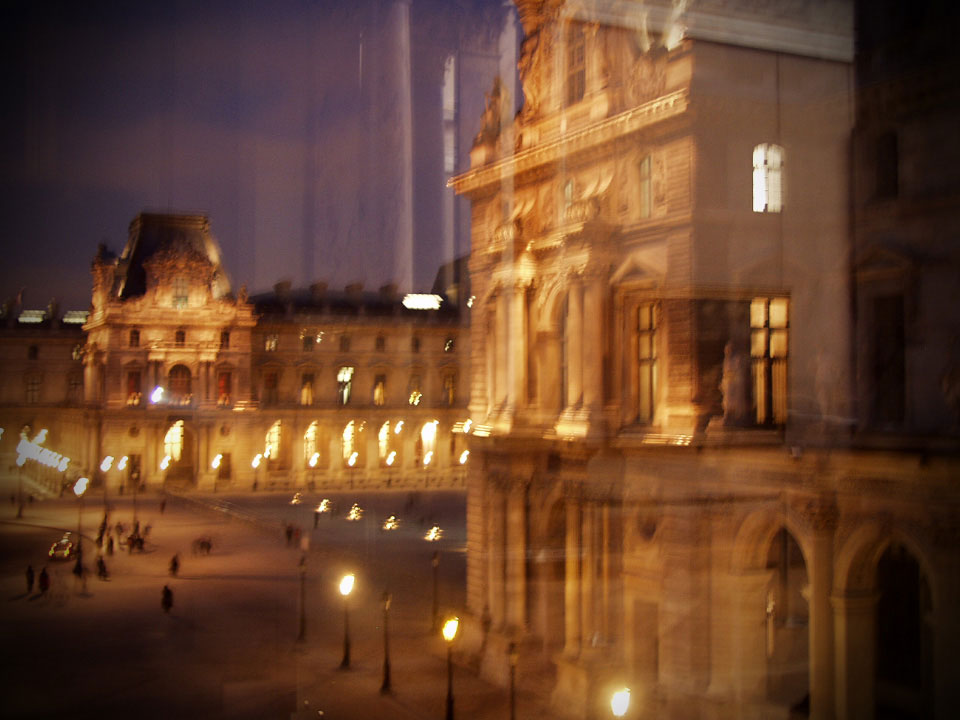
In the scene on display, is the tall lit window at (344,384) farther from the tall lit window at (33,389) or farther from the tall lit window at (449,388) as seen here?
the tall lit window at (33,389)

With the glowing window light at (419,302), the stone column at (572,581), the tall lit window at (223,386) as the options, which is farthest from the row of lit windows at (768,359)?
the tall lit window at (223,386)

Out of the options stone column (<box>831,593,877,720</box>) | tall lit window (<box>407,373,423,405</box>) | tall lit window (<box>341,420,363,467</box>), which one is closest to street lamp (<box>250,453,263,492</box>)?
tall lit window (<box>341,420,363,467</box>)

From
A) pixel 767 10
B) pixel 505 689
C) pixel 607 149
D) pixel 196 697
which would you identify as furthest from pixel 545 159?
pixel 196 697

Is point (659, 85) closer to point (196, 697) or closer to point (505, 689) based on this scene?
point (505, 689)

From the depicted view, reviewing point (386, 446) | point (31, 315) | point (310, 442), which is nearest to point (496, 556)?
point (31, 315)

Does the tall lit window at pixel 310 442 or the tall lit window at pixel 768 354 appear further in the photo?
the tall lit window at pixel 310 442

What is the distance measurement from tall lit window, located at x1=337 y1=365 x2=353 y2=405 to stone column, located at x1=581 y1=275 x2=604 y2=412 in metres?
47.0

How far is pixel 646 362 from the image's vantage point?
20297 mm

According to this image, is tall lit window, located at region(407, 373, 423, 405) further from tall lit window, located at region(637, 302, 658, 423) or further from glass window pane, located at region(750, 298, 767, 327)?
glass window pane, located at region(750, 298, 767, 327)

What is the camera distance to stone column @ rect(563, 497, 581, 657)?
67.8ft

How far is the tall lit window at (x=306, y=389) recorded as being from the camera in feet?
216

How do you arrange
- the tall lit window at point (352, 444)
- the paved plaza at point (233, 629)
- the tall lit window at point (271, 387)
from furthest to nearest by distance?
the tall lit window at point (271, 387), the tall lit window at point (352, 444), the paved plaza at point (233, 629)

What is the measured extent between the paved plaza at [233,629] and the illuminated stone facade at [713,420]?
3259 mm

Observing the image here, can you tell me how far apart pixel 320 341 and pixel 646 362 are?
48.0m
